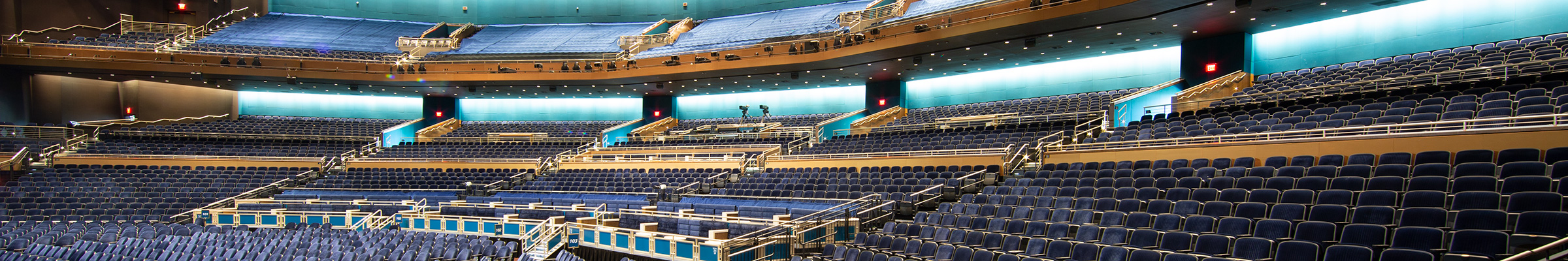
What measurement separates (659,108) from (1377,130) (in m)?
20.9

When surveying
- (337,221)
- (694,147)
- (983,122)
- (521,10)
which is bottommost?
(337,221)

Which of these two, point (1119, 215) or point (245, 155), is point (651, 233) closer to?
point (1119, 215)

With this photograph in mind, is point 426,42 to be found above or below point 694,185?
above

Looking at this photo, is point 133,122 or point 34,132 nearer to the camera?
point 34,132

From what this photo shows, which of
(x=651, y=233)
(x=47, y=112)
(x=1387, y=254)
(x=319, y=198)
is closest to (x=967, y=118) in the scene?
(x=651, y=233)

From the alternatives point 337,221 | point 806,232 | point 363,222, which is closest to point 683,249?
point 806,232

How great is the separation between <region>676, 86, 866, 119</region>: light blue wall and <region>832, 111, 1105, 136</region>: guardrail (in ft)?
13.4

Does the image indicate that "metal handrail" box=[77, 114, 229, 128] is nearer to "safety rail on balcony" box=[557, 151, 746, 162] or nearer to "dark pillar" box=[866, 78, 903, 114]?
"safety rail on balcony" box=[557, 151, 746, 162]

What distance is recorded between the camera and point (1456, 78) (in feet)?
33.7

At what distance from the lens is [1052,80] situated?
65.5ft

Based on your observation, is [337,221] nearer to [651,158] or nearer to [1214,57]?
[651,158]

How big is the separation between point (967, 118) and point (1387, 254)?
12.0 meters

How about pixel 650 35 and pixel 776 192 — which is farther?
pixel 650 35

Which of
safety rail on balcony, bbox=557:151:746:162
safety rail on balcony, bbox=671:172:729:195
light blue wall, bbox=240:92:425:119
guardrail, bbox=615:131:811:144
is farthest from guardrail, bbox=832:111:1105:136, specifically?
light blue wall, bbox=240:92:425:119
